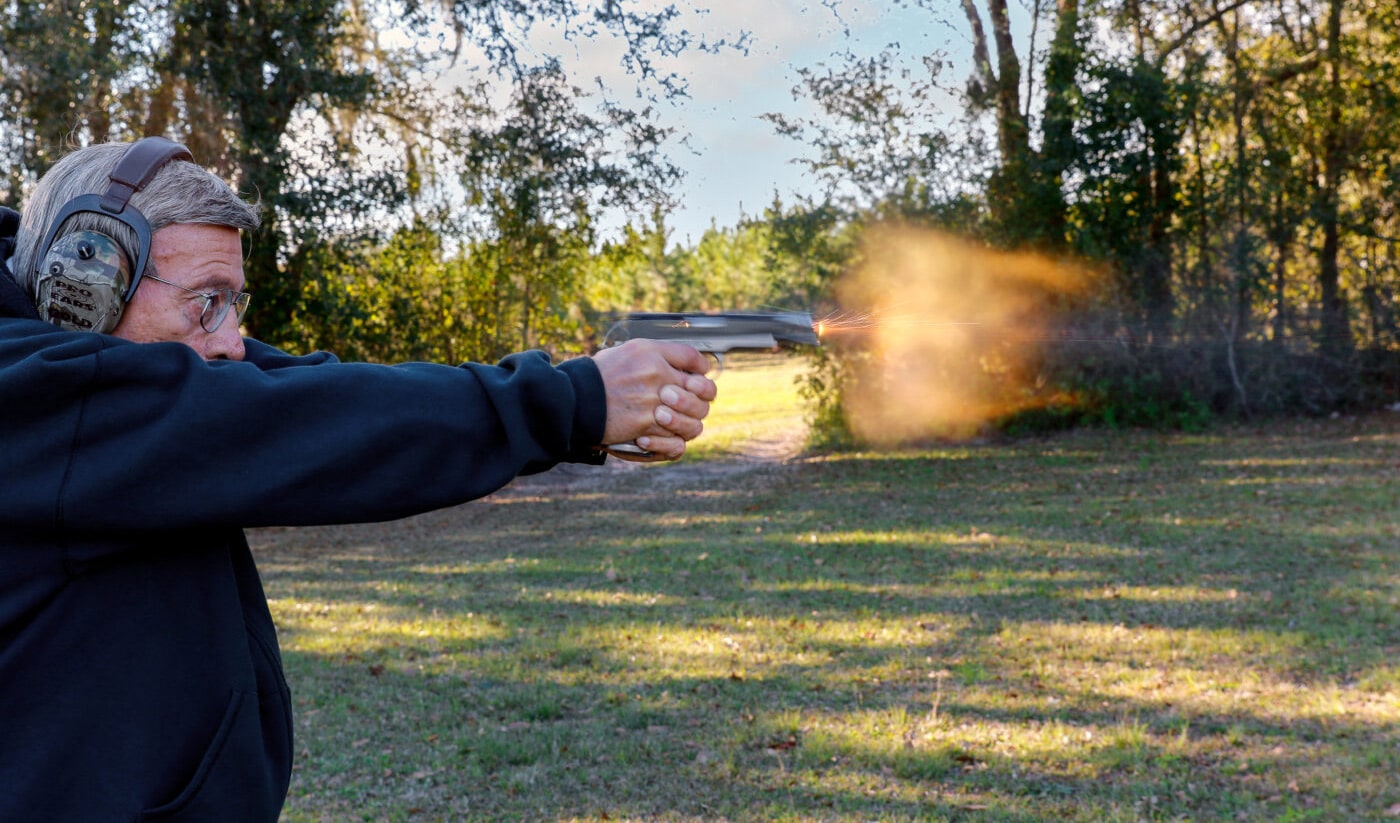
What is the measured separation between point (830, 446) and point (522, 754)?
509 inches

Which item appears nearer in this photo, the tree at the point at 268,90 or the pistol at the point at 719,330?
the pistol at the point at 719,330

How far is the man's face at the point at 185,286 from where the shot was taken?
6.19 ft

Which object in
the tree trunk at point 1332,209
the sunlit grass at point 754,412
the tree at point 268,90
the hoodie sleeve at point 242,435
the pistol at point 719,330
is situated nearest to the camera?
the hoodie sleeve at point 242,435

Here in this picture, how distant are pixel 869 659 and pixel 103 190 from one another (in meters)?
5.70

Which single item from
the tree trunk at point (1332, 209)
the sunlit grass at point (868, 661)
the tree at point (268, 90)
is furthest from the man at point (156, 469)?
the tree trunk at point (1332, 209)

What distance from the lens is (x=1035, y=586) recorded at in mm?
8586

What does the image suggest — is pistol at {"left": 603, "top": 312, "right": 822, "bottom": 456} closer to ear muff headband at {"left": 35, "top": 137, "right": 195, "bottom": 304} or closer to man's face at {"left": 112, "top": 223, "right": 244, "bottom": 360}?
man's face at {"left": 112, "top": 223, "right": 244, "bottom": 360}

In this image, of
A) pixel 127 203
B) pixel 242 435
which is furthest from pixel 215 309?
pixel 242 435

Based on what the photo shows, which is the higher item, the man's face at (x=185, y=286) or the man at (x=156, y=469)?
the man's face at (x=185, y=286)

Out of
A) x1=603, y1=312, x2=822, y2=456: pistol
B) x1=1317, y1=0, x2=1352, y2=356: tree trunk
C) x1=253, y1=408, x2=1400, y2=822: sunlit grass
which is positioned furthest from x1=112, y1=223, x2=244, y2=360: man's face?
x1=1317, y1=0, x2=1352, y2=356: tree trunk

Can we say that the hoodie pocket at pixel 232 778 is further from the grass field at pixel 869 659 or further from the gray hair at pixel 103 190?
the grass field at pixel 869 659

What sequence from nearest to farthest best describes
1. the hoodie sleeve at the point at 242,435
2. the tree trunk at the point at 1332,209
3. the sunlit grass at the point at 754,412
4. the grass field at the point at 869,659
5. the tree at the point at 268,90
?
1. the hoodie sleeve at the point at 242,435
2. the grass field at the point at 869,659
3. the tree at the point at 268,90
4. the tree trunk at the point at 1332,209
5. the sunlit grass at the point at 754,412

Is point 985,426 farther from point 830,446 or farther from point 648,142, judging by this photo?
point 648,142

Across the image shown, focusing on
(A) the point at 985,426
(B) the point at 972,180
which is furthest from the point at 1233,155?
(A) the point at 985,426
